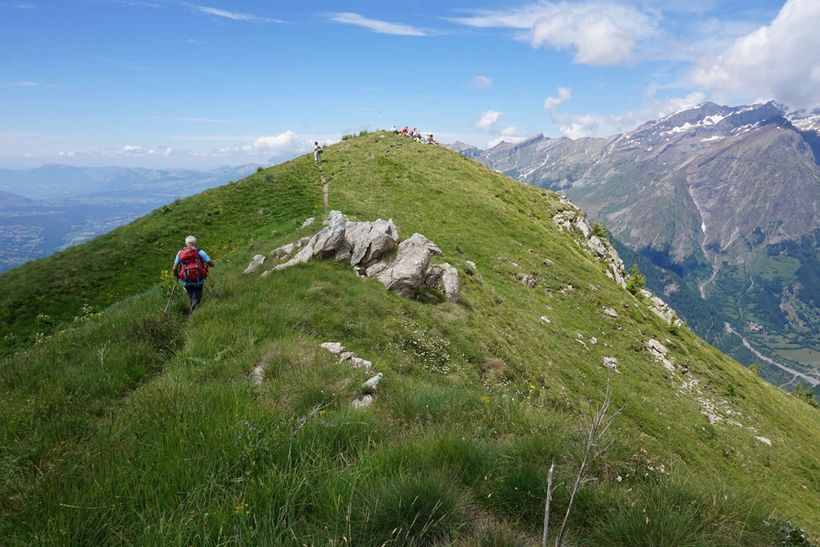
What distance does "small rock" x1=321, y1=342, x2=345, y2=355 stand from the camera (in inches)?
404

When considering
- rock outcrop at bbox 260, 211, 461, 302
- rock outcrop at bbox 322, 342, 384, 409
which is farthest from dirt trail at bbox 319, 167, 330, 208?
rock outcrop at bbox 322, 342, 384, 409

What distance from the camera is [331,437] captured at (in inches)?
202

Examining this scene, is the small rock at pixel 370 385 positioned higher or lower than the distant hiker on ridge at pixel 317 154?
lower

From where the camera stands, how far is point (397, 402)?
23.5 ft

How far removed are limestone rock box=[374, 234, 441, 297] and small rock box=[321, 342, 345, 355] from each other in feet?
21.9

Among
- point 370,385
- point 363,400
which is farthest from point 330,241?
point 363,400

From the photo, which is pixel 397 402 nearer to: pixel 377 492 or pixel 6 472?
pixel 377 492

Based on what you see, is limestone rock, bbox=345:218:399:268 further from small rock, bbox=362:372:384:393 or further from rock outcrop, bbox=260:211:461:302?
small rock, bbox=362:372:384:393

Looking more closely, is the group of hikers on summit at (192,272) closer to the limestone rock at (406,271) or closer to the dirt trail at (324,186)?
the limestone rock at (406,271)

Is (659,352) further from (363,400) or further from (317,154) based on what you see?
(317,154)

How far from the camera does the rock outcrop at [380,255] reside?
58.8 feet

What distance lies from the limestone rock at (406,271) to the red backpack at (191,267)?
7089mm

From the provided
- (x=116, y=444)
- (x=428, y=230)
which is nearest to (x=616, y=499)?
(x=116, y=444)

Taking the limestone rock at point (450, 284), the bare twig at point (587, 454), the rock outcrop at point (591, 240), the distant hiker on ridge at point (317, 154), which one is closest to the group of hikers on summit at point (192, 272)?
the limestone rock at point (450, 284)
